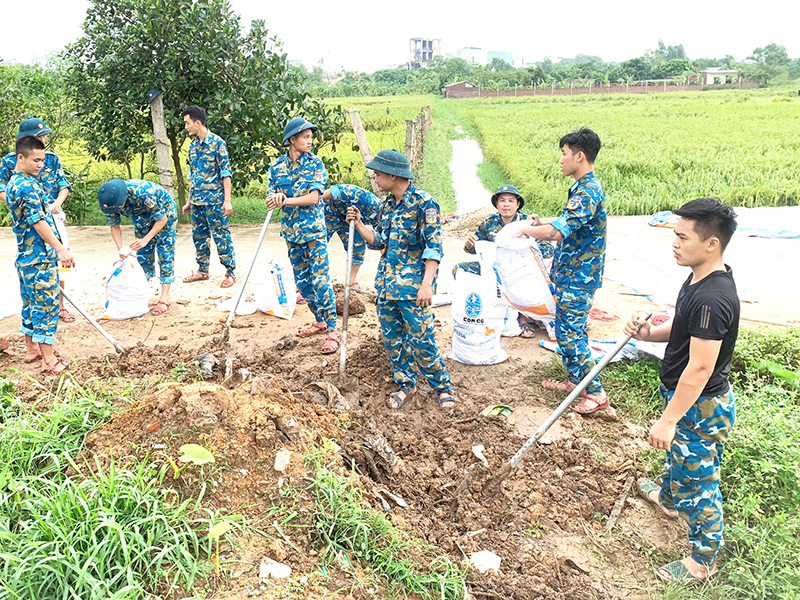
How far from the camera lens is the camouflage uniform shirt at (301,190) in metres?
5.04

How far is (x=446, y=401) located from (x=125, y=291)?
349 cm

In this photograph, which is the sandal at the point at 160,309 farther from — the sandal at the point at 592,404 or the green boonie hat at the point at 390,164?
the sandal at the point at 592,404

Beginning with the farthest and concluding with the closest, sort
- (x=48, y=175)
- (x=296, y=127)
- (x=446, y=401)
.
A: (x=48, y=175) → (x=296, y=127) → (x=446, y=401)

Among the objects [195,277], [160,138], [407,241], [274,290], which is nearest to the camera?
[407,241]

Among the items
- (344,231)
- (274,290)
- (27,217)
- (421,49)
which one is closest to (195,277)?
(274,290)

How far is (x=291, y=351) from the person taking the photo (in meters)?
5.08

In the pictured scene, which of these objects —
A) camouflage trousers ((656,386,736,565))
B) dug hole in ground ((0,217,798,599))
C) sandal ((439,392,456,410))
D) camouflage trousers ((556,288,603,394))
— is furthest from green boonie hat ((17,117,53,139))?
camouflage trousers ((656,386,736,565))

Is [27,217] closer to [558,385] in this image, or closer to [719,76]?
[558,385]

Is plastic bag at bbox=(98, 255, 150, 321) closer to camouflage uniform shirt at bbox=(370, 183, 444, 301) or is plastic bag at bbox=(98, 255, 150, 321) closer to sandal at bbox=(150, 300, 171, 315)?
sandal at bbox=(150, 300, 171, 315)

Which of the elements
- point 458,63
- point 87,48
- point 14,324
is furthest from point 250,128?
point 458,63

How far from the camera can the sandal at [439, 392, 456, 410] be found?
4.10 m

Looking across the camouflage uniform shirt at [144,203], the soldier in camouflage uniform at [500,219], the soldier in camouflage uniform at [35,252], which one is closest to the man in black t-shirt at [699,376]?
the soldier in camouflage uniform at [500,219]

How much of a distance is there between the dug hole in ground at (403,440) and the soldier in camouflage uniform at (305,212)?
389 mm

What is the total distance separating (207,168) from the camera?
6.47 meters
